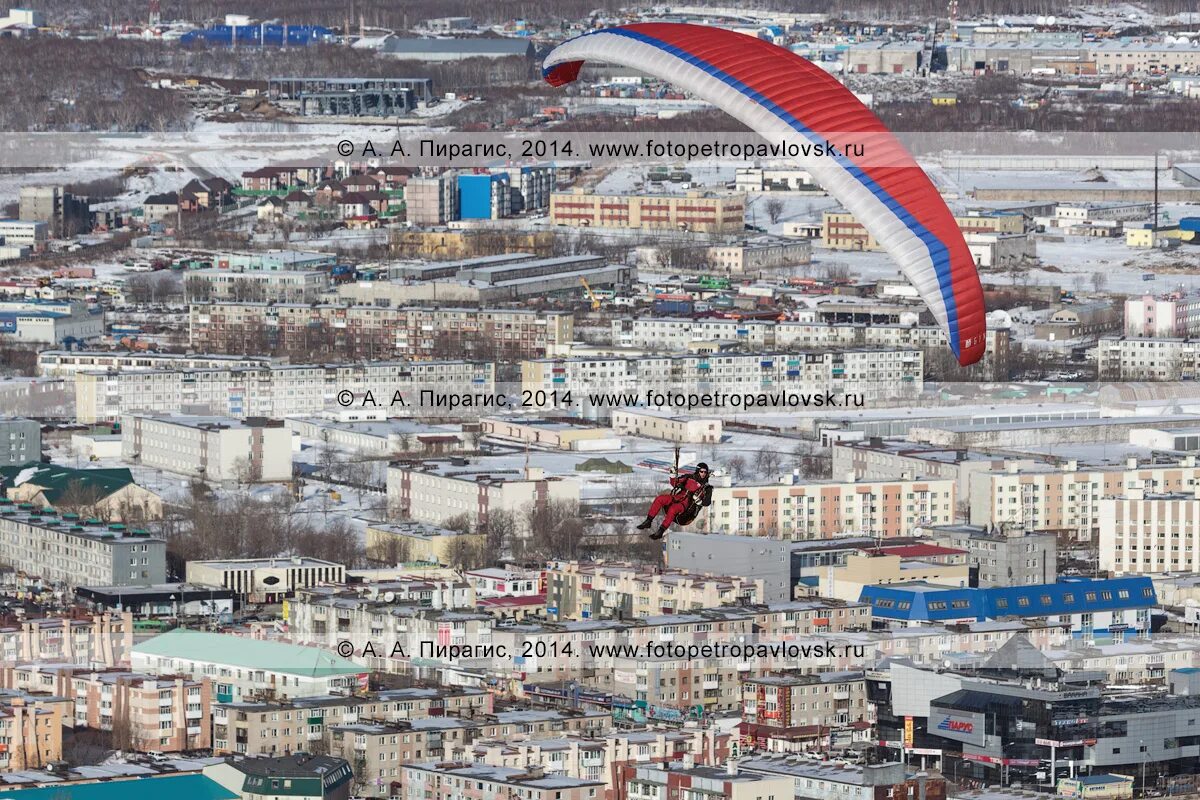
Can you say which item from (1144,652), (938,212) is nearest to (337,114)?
(1144,652)

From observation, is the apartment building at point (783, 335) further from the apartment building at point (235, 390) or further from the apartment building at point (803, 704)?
the apartment building at point (803, 704)

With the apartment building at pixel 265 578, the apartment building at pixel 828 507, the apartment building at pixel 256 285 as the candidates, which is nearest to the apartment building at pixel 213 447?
the apartment building at pixel 828 507

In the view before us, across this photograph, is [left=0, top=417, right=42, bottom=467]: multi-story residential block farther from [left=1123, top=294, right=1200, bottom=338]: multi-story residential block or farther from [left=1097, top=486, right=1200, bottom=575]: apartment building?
[left=1123, top=294, right=1200, bottom=338]: multi-story residential block

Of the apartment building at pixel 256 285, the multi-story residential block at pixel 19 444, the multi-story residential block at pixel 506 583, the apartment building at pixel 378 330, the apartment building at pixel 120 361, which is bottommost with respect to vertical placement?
the multi-story residential block at pixel 506 583

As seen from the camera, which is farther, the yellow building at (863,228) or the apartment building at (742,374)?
the yellow building at (863,228)

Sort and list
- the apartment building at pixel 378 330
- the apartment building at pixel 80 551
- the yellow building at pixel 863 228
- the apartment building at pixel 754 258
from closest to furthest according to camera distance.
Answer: the apartment building at pixel 80 551
the apartment building at pixel 378 330
the apartment building at pixel 754 258
the yellow building at pixel 863 228

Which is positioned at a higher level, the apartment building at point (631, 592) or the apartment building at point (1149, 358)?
the apartment building at point (1149, 358)
